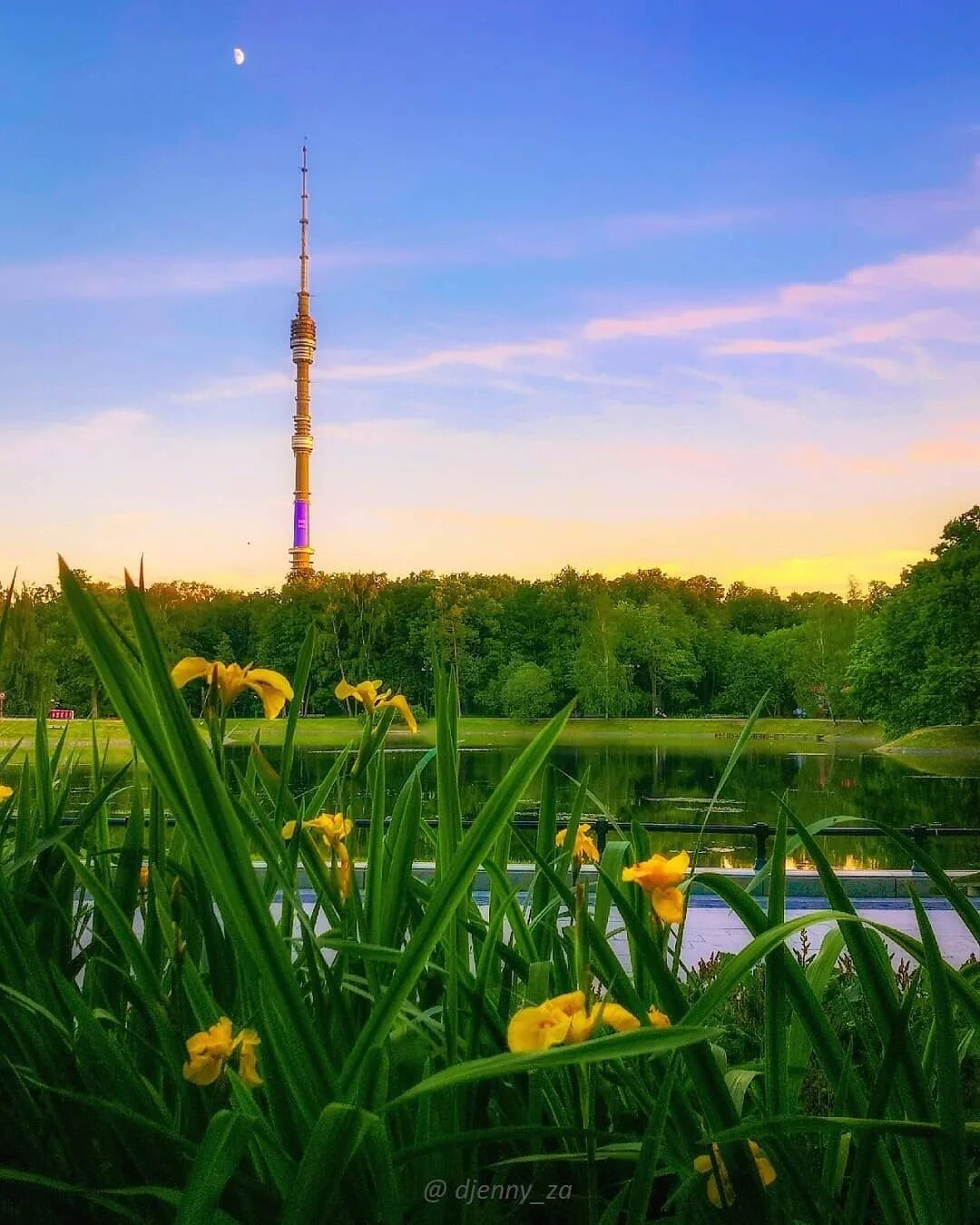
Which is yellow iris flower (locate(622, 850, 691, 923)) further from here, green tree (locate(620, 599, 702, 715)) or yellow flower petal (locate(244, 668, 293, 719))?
green tree (locate(620, 599, 702, 715))

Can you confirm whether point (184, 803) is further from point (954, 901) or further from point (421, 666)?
point (421, 666)

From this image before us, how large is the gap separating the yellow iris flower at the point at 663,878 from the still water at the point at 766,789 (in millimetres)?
14775

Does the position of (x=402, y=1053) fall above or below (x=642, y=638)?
below

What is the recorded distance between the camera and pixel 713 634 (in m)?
52.9

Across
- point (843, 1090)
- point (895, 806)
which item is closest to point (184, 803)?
point (843, 1090)

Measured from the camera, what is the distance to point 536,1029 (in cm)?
71

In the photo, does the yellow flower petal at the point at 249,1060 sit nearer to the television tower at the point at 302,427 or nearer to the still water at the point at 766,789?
the still water at the point at 766,789

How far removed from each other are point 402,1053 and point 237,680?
0.40 m

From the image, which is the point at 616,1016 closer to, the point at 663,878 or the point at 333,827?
the point at 663,878

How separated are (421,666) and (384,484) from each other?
190 feet

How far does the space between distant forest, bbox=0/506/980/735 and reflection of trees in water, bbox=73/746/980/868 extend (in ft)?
8.59

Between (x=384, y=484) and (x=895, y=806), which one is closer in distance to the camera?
(x=895, y=806)

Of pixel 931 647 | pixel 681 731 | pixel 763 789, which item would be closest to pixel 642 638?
pixel 681 731

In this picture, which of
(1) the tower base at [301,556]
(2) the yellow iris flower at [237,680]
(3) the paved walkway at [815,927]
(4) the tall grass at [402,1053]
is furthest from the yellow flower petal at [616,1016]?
(1) the tower base at [301,556]
